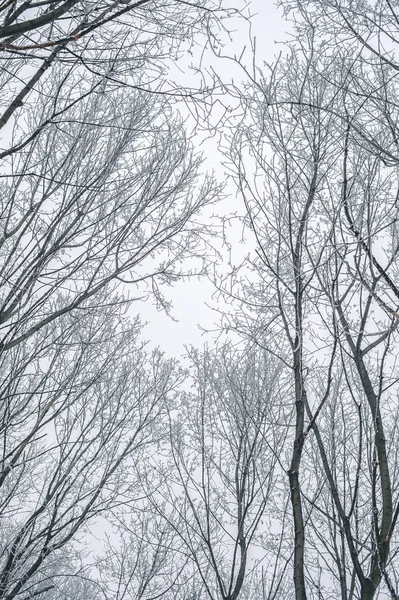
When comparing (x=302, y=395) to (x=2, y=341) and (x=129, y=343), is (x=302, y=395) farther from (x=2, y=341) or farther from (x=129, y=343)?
(x=129, y=343)

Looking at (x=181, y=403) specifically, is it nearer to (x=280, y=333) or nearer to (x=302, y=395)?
(x=280, y=333)

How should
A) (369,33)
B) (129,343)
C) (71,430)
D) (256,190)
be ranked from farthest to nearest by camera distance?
(129,343)
(71,430)
(256,190)
(369,33)

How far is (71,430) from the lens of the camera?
5.73 metres

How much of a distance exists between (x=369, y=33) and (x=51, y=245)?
2.56 meters

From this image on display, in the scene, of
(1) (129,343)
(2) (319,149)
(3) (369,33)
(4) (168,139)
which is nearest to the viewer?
(3) (369,33)

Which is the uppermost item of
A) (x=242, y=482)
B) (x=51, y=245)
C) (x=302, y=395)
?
(x=51, y=245)

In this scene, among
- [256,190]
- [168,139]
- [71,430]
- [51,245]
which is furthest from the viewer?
[71,430]

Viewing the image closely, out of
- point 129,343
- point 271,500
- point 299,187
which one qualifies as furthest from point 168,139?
point 271,500

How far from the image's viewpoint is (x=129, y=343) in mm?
6191

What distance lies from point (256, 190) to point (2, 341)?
185 cm

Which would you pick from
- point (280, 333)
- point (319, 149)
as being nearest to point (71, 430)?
point (280, 333)

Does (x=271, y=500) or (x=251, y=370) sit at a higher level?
(x=251, y=370)

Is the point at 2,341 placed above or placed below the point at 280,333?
below

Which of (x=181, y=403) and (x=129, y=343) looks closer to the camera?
(x=129, y=343)
